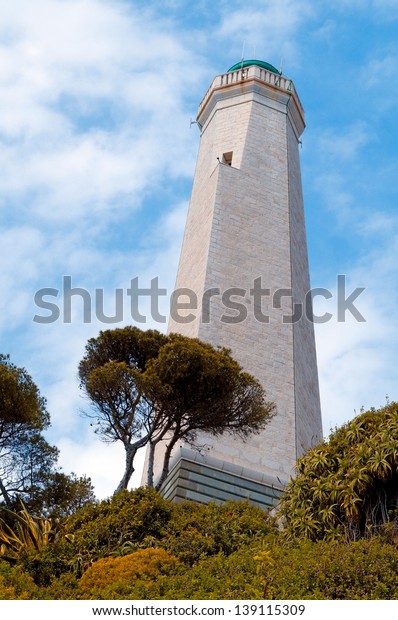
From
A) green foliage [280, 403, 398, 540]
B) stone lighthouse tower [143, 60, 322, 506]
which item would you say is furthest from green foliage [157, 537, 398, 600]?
stone lighthouse tower [143, 60, 322, 506]

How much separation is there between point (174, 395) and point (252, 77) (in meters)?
15.8

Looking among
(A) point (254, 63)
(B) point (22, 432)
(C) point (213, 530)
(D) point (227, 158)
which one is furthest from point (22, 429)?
(A) point (254, 63)

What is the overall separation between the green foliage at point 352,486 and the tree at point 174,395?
451cm

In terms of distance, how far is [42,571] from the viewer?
41.0ft

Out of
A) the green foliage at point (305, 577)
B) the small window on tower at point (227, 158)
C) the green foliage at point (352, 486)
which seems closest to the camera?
the green foliage at point (305, 577)

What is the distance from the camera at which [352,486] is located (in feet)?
40.5

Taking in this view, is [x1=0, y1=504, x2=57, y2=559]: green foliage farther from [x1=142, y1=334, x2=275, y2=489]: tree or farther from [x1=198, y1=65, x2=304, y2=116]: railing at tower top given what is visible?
[x1=198, y1=65, x2=304, y2=116]: railing at tower top

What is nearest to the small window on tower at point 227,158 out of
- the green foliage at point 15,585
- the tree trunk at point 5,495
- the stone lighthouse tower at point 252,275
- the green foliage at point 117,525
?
the stone lighthouse tower at point 252,275

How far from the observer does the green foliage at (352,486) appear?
482 inches

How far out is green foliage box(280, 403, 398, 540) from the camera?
40.1 ft

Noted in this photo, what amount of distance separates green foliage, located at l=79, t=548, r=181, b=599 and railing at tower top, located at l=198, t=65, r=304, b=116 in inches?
837

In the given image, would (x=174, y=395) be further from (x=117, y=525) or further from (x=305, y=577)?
(x=305, y=577)

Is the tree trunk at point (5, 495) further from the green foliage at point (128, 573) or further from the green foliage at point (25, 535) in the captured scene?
the green foliage at point (128, 573)
